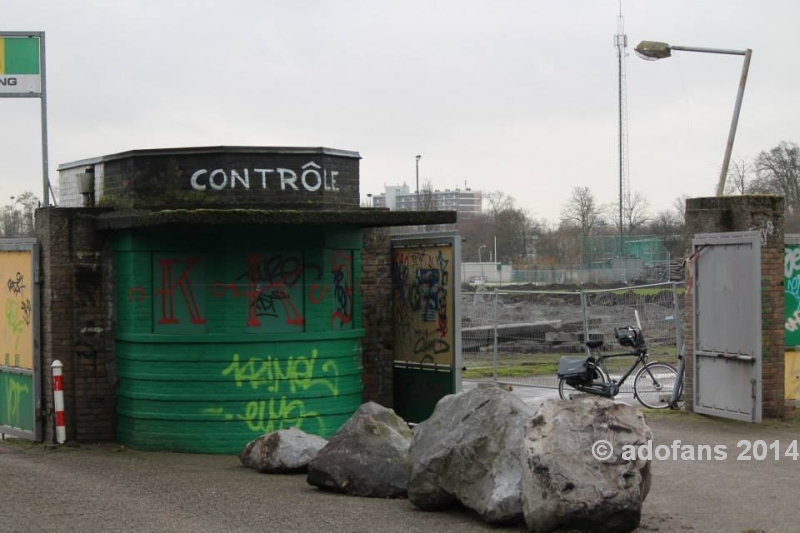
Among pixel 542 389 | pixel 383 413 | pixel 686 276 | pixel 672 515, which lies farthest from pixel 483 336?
pixel 672 515

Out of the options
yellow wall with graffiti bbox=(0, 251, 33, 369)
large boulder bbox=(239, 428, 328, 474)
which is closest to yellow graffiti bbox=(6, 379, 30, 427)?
yellow wall with graffiti bbox=(0, 251, 33, 369)

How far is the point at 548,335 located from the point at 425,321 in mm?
12838

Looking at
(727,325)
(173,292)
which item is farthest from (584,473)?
(727,325)

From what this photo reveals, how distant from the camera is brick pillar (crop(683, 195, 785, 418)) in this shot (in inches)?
594

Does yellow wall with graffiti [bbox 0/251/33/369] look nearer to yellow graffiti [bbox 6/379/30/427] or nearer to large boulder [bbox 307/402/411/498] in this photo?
yellow graffiti [bbox 6/379/30/427]

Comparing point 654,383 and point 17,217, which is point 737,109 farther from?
point 17,217

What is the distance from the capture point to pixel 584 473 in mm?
8398

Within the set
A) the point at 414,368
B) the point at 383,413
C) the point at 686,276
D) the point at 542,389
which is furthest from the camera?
the point at 542,389

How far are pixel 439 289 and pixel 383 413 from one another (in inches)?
116

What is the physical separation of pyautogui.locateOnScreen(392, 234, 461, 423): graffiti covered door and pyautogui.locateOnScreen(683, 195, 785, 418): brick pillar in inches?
154

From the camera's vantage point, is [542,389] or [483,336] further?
[483,336]

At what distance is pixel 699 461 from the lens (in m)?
12.3

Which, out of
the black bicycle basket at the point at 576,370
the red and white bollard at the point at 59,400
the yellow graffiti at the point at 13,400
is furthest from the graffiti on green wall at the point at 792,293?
the yellow graffiti at the point at 13,400

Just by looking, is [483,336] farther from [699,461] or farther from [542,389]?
[699,461]
